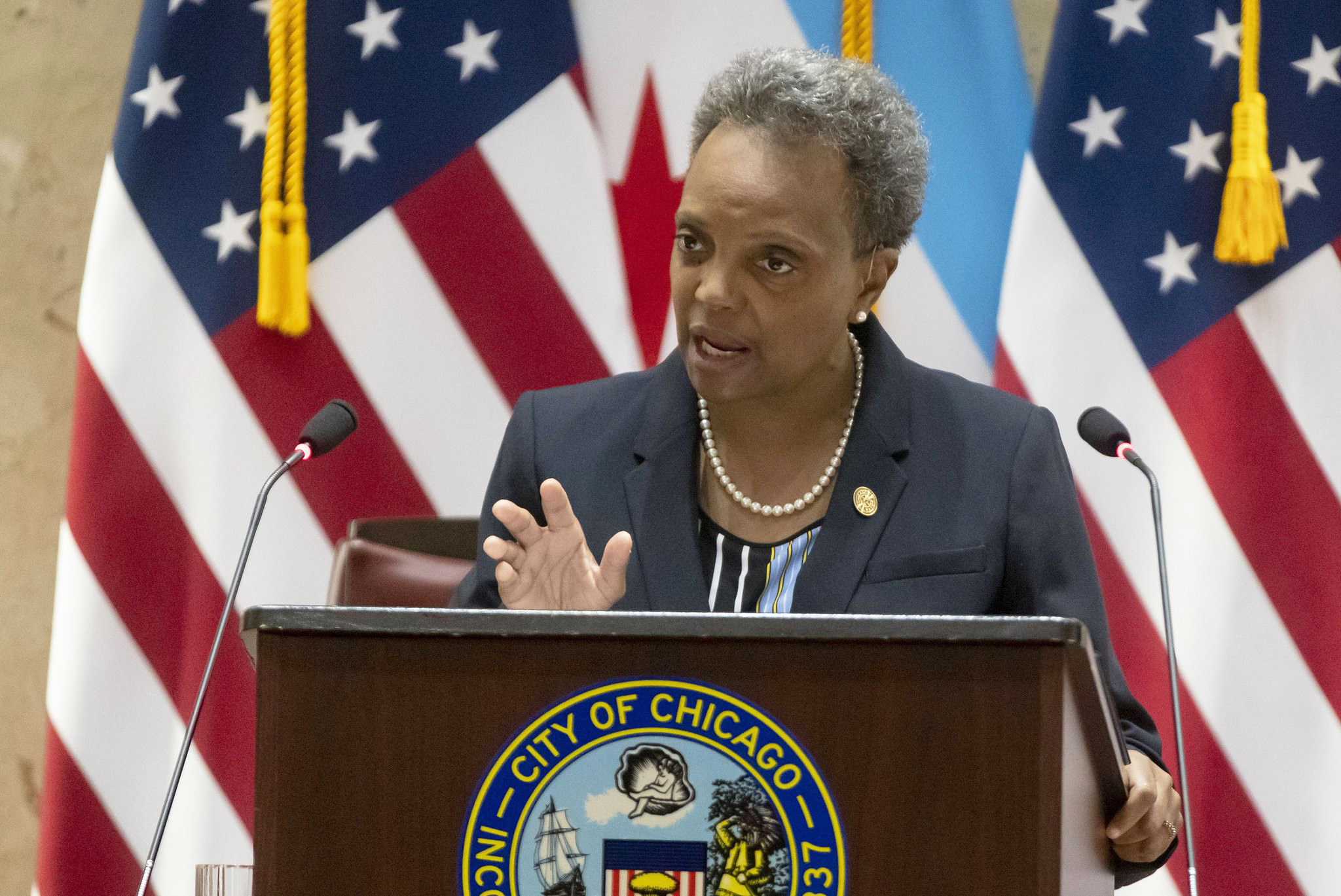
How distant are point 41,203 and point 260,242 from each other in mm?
570

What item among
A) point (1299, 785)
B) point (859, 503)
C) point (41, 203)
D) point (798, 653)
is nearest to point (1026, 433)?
point (859, 503)

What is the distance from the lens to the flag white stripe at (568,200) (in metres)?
2.74

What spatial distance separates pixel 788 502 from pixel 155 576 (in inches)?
54.5

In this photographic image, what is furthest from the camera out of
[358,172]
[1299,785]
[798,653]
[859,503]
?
[358,172]

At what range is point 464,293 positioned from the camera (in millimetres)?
2740

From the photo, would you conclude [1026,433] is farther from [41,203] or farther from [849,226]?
[41,203]

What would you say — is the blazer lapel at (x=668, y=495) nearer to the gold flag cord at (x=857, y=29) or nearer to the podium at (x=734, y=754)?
the podium at (x=734, y=754)

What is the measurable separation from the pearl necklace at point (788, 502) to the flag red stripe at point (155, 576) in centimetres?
120

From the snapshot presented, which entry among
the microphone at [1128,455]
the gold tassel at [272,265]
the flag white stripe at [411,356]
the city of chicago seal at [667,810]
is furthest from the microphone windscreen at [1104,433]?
the gold tassel at [272,265]

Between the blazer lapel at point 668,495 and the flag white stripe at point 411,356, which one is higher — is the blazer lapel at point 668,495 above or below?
below

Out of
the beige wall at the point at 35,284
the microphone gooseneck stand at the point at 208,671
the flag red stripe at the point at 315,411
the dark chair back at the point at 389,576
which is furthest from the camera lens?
the beige wall at the point at 35,284

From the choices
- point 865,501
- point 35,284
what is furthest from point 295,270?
point 865,501

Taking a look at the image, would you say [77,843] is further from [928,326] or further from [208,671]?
[928,326]

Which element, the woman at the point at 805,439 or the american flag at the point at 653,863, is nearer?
the american flag at the point at 653,863
